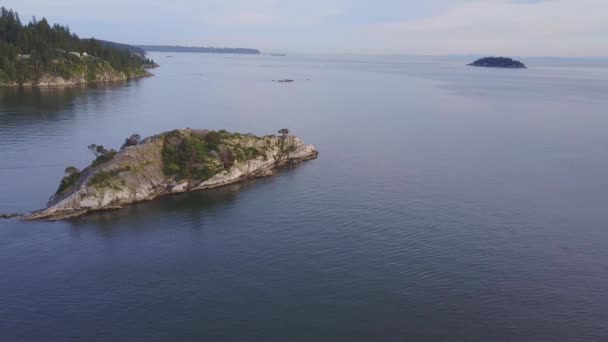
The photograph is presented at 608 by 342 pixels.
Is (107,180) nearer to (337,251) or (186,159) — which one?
(186,159)

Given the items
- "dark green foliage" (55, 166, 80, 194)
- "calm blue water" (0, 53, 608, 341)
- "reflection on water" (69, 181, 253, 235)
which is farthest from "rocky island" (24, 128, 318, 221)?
"calm blue water" (0, 53, 608, 341)

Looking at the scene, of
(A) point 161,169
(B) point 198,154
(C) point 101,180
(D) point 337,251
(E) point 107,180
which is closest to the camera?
(D) point 337,251

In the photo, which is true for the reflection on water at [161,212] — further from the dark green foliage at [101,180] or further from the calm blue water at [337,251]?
the dark green foliage at [101,180]

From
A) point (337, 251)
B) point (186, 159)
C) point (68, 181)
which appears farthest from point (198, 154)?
point (337, 251)

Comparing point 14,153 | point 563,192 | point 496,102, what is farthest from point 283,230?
point 496,102

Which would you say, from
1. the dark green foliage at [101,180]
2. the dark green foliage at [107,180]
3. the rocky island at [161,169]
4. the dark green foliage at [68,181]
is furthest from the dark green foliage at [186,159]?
the dark green foliage at [68,181]

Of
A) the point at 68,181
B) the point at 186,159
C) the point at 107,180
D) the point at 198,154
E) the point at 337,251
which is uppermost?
the point at 198,154
